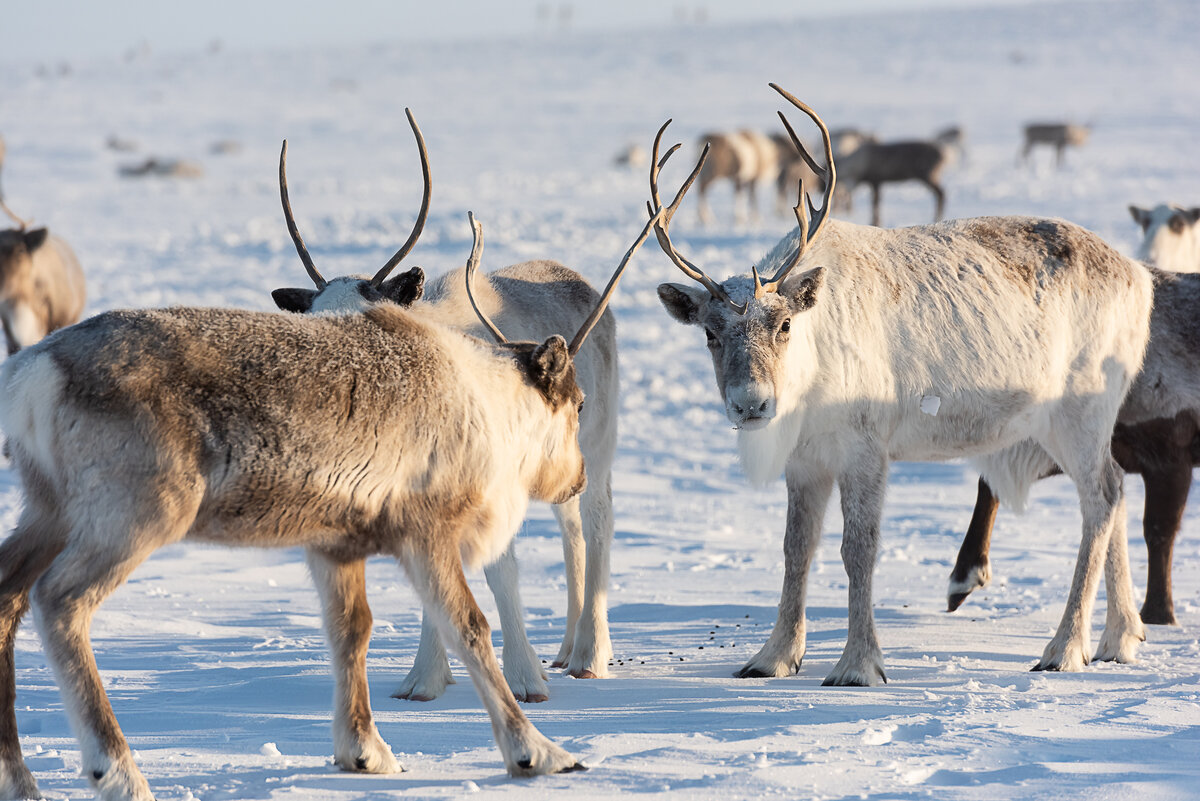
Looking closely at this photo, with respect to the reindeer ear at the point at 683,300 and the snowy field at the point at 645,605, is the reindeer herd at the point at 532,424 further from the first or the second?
the snowy field at the point at 645,605

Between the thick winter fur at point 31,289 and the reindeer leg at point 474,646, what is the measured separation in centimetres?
843

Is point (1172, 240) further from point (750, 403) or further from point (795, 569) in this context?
point (750, 403)

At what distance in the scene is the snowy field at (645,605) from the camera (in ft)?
12.5

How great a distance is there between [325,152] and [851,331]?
27530 mm

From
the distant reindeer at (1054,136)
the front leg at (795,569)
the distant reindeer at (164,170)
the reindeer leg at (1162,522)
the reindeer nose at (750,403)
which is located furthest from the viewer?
the distant reindeer at (1054,136)

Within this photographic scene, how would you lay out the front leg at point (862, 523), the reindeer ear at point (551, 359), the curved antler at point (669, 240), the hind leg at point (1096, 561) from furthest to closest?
the hind leg at point (1096, 561)
the front leg at point (862, 523)
the curved antler at point (669, 240)
the reindeer ear at point (551, 359)

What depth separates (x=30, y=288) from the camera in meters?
11.5

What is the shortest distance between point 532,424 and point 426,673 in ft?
4.28

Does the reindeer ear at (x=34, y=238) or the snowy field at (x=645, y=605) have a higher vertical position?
the reindeer ear at (x=34, y=238)

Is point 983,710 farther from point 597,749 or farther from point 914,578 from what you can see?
point 914,578

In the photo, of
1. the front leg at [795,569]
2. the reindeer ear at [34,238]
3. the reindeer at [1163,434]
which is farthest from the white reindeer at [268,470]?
the reindeer ear at [34,238]

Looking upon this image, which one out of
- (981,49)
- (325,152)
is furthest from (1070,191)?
(981,49)

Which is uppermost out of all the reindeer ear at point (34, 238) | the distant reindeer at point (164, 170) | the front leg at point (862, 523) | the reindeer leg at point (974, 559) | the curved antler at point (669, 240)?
the curved antler at point (669, 240)

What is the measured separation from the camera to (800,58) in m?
51.6
